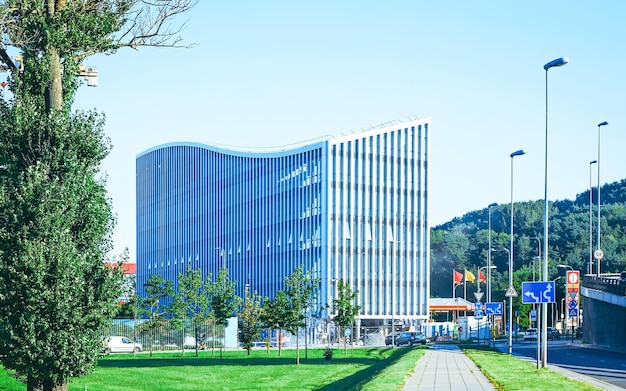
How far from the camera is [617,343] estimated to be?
79688 millimetres

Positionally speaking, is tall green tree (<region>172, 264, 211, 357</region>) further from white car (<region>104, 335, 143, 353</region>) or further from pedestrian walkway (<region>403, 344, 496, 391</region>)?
pedestrian walkway (<region>403, 344, 496, 391</region>)

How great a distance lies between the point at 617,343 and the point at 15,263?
67.6 metres

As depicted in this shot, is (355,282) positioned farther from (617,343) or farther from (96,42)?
(96,42)

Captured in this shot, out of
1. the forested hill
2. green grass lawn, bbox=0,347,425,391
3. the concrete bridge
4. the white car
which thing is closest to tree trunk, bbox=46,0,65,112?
green grass lawn, bbox=0,347,425,391

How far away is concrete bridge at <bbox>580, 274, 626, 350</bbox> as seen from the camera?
73438 millimetres

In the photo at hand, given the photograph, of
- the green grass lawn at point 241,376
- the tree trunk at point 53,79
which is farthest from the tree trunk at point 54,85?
the green grass lawn at point 241,376

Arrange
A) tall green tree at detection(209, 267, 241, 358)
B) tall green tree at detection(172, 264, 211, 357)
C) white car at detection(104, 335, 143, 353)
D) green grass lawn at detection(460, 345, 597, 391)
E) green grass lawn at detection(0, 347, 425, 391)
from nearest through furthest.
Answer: green grass lawn at detection(460, 345, 597, 391) → green grass lawn at detection(0, 347, 425, 391) → tall green tree at detection(172, 264, 211, 357) → tall green tree at detection(209, 267, 241, 358) → white car at detection(104, 335, 143, 353)

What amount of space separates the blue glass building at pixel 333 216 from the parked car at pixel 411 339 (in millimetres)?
22347

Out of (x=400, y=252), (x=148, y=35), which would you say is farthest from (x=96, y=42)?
(x=400, y=252)

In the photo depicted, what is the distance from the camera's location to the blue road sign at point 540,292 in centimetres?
3562

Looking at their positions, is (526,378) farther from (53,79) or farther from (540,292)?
(53,79)

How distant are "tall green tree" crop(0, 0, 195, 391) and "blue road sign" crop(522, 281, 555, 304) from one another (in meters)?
18.6

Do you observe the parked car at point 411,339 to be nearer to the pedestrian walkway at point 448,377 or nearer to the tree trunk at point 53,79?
the pedestrian walkway at point 448,377

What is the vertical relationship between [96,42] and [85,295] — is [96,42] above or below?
above
